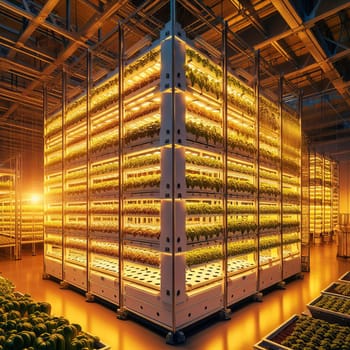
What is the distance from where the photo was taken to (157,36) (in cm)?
684

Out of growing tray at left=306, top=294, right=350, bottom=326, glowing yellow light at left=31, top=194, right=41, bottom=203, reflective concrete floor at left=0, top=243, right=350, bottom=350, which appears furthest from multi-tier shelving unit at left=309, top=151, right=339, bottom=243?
glowing yellow light at left=31, top=194, right=41, bottom=203

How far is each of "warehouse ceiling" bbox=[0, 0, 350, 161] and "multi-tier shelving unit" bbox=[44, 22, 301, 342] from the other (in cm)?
70

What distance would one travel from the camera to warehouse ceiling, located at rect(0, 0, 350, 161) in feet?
18.9

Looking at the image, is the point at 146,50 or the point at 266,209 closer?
the point at 146,50

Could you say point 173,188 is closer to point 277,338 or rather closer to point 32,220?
point 277,338

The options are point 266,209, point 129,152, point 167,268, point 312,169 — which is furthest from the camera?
point 312,169

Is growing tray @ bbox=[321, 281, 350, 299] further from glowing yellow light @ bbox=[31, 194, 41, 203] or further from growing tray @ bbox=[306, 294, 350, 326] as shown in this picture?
glowing yellow light @ bbox=[31, 194, 41, 203]

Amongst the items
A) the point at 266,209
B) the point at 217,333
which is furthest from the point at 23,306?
the point at 266,209

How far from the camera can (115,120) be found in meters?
5.71

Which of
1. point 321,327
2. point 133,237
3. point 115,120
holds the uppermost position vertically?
point 115,120

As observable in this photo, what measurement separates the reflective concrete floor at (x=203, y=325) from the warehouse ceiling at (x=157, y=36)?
438cm

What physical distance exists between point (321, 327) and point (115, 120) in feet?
14.8

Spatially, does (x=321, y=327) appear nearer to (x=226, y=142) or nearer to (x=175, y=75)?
(x=226, y=142)

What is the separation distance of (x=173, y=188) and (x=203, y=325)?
6.98 ft
